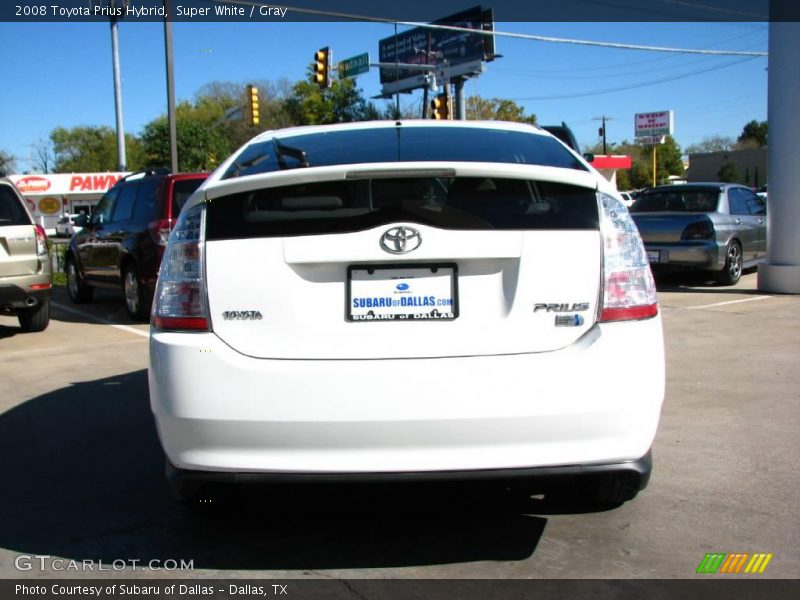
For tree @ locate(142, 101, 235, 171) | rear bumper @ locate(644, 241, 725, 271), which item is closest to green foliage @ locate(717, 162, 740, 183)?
tree @ locate(142, 101, 235, 171)

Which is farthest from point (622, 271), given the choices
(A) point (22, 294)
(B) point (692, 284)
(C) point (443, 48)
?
(C) point (443, 48)

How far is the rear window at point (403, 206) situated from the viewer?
3004 mm

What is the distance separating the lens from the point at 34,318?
977cm

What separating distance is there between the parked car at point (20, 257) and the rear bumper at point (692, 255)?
820cm

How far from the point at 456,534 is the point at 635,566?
754 millimetres

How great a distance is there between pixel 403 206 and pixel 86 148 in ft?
323

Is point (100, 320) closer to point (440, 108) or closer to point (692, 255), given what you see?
point (692, 255)

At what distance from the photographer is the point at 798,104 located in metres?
11.2

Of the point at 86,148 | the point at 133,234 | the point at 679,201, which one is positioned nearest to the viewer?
the point at 133,234

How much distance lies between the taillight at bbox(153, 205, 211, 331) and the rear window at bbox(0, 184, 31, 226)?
6.64 meters

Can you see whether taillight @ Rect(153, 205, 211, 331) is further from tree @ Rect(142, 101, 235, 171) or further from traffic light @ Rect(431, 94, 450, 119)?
tree @ Rect(142, 101, 235, 171)

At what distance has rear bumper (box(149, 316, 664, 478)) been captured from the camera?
288 centimetres
